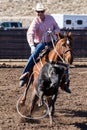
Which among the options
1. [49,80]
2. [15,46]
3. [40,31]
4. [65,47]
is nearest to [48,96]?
[49,80]

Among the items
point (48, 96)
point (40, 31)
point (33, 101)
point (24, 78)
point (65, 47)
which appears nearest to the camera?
point (65, 47)

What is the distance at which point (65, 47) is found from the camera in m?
8.94

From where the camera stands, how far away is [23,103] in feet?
34.1

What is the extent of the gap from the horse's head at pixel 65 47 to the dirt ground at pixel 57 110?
1.21m

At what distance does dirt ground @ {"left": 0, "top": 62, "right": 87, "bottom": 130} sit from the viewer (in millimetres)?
9234

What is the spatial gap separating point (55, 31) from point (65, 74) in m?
0.89

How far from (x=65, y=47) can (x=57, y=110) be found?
2223mm

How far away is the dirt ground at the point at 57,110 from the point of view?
923 cm

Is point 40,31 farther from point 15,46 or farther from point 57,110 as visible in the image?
point 15,46

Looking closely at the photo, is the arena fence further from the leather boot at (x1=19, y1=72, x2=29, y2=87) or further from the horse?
the horse

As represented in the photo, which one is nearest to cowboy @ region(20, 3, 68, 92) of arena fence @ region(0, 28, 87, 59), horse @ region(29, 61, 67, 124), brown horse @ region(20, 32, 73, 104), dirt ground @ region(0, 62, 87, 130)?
brown horse @ region(20, 32, 73, 104)

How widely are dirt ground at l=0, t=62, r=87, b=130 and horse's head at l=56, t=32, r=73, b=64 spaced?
121 cm

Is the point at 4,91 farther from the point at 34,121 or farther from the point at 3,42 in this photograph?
the point at 3,42

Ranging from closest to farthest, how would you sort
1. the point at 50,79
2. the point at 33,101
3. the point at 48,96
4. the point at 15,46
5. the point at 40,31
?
the point at 50,79, the point at 48,96, the point at 33,101, the point at 40,31, the point at 15,46
